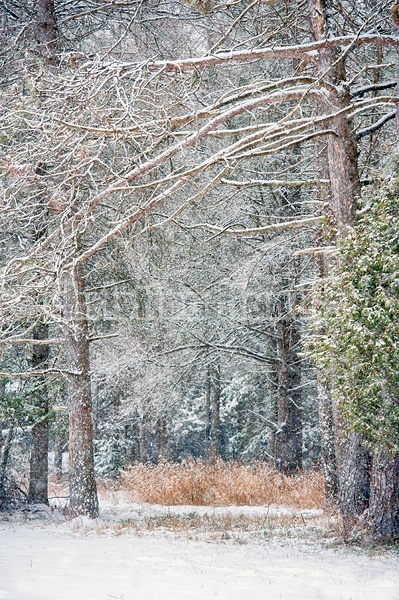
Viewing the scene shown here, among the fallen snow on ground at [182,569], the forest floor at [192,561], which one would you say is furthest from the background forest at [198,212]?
the fallen snow on ground at [182,569]

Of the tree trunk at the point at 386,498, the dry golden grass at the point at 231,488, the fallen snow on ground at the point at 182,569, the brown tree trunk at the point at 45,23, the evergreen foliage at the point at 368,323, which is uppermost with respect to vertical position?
the brown tree trunk at the point at 45,23

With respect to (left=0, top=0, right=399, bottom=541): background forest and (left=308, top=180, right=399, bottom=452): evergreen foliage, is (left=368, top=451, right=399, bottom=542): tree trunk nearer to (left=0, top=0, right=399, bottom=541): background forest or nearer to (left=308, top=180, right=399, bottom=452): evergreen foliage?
(left=0, top=0, right=399, bottom=541): background forest

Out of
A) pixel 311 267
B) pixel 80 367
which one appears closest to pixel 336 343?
pixel 80 367

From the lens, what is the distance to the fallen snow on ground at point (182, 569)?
5.24 metres

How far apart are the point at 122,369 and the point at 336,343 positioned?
7977 millimetres

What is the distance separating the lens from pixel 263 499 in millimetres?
13320

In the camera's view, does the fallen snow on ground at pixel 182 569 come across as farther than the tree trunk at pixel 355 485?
No

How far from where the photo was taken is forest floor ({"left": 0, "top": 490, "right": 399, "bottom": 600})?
5309 mm

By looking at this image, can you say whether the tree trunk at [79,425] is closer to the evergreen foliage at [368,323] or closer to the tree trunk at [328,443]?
the tree trunk at [328,443]

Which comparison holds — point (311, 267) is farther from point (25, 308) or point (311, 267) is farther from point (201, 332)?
point (25, 308)

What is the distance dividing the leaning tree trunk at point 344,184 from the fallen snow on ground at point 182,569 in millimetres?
739

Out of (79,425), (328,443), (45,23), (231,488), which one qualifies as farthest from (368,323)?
(231,488)

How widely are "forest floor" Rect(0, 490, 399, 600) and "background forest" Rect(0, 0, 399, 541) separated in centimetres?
81

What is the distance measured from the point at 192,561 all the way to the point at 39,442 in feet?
21.1
